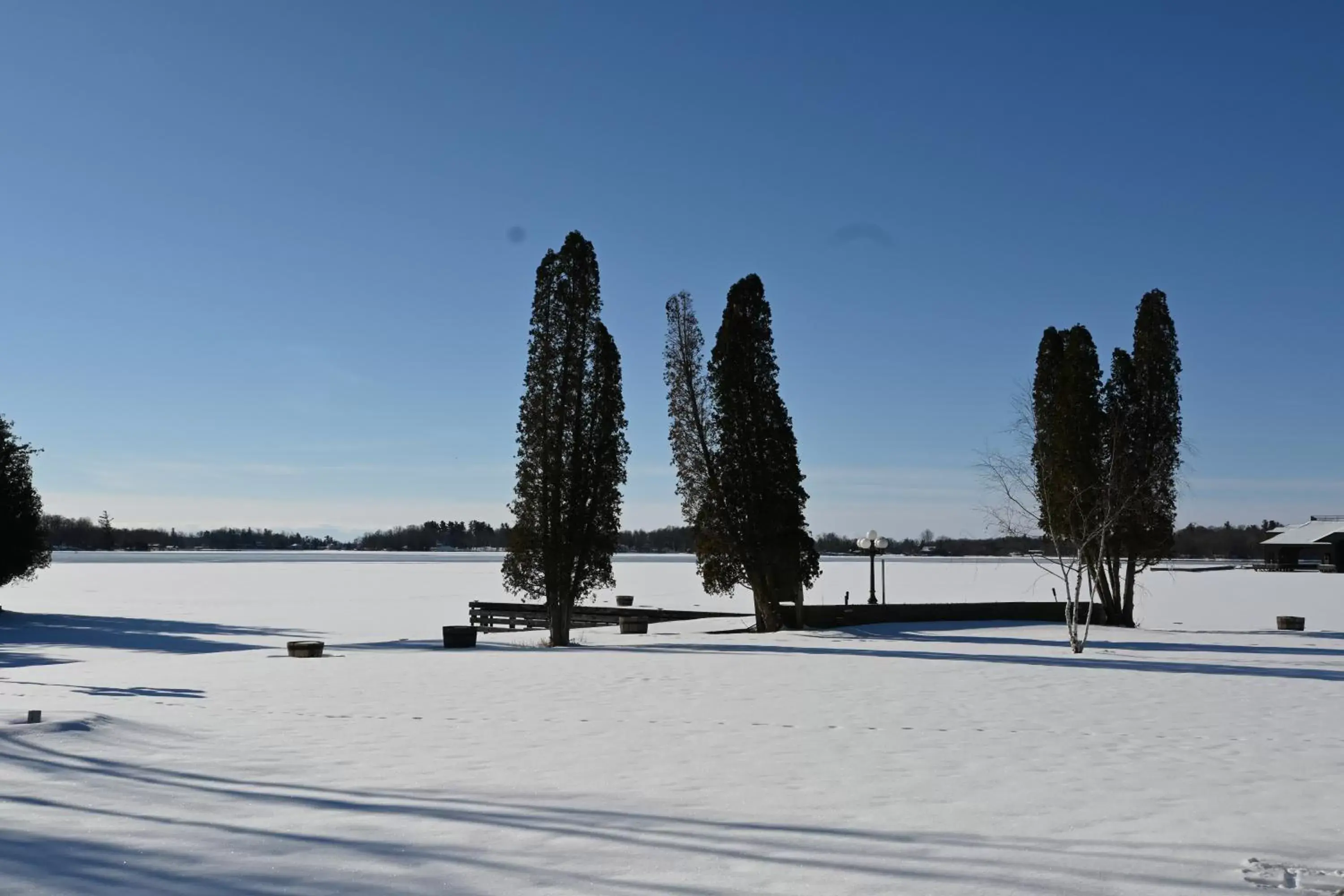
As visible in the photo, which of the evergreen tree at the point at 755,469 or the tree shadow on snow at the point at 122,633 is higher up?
the evergreen tree at the point at 755,469

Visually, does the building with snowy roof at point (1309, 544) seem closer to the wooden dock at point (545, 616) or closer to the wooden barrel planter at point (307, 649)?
the wooden dock at point (545, 616)

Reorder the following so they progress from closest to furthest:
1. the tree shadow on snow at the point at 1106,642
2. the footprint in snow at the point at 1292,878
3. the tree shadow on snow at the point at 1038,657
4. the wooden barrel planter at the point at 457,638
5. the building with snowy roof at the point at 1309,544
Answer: the footprint in snow at the point at 1292,878
the tree shadow on snow at the point at 1038,657
the tree shadow on snow at the point at 1106,642
the wooden barrel planter at the point at 457,638
the building with snowy roof at the point at 1309,544

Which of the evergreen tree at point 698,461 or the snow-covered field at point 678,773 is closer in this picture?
the snow-covered field at point 678,773

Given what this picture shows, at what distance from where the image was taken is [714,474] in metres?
29.4

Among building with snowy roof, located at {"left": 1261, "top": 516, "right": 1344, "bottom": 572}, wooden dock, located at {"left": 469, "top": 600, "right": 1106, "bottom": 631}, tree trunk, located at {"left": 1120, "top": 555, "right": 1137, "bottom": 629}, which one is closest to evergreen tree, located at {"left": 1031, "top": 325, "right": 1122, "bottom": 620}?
tree trunk, located at {"left": 1120, "top": 555, "right": 1137, "bottom": 629}

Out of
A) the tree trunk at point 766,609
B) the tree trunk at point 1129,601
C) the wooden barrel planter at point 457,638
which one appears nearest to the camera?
the wooden barrel planter at point 457,638

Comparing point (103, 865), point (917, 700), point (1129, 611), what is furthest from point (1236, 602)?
point (103, 865)

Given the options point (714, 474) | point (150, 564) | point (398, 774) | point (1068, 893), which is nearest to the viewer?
point (1068, 893)

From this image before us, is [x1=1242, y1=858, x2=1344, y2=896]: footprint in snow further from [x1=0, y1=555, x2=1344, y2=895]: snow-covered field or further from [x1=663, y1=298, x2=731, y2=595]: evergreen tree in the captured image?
[x1=663, y1=298, x2=731, y2=595]: evergreen tree

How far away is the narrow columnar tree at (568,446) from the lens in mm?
26531

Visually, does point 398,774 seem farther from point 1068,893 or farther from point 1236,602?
point 1236,602

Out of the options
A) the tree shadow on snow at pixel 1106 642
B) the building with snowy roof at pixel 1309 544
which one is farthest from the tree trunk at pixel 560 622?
the building with snowy roof at pixel 1309 544

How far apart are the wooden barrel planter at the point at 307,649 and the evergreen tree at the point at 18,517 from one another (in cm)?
2429

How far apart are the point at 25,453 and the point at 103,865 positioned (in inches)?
1663
